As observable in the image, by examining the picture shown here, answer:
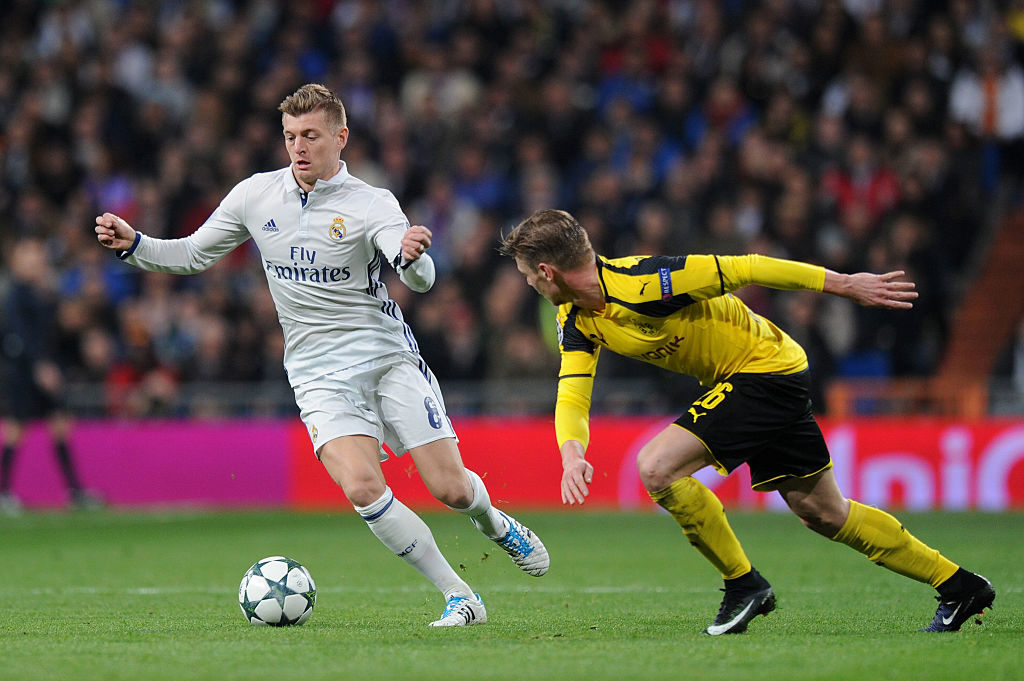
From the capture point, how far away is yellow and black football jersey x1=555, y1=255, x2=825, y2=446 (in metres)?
6.00

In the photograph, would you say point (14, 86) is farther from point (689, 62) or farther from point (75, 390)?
point (689, 62)

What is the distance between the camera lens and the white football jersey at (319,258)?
21.6 ft

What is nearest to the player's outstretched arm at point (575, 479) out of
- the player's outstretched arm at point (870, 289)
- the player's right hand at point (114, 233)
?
the player's outstretched arm at point (870, 289)

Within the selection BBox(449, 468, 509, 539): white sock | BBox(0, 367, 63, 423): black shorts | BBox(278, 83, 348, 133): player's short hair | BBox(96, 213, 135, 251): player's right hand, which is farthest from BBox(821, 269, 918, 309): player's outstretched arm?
BBox(0, 367, 63, 423): black shorts

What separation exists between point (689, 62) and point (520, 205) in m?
2.94

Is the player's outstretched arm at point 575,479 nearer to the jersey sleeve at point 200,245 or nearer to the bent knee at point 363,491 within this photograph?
the bent knee at point 363,491

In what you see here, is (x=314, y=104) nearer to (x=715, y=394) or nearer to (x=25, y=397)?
(x=715, y=394)

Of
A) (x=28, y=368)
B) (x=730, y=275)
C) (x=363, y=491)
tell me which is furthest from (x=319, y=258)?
(x=28, y=368)

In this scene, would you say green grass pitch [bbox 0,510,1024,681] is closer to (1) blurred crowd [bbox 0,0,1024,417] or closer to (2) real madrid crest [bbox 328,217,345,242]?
(2) real madrid crest [bbox 328,217,345,242]

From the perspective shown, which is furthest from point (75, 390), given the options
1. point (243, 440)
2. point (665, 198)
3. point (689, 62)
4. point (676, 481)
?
point (676, 481)

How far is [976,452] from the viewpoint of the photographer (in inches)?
549

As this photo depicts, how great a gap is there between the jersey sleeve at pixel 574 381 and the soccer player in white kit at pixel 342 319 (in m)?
0.64

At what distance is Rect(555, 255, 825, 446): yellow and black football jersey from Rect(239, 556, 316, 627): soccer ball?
1436 millimetres

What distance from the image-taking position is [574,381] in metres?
6.25
